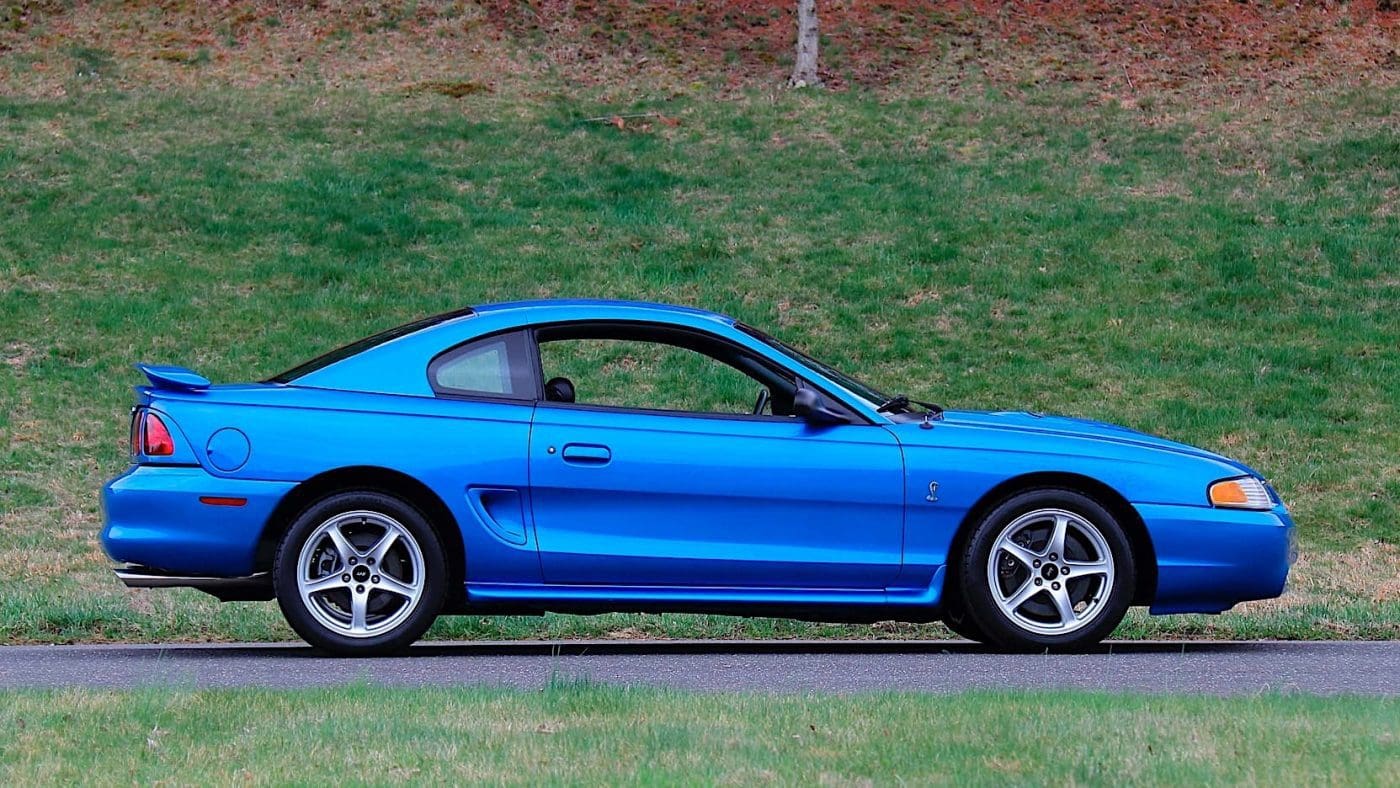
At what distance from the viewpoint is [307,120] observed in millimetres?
23562

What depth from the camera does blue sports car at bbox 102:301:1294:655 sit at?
6.95 m

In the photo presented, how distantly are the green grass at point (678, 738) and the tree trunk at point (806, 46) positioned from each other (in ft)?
67.7

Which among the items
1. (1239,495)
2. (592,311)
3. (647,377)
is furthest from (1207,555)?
(647,377)

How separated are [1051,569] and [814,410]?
115cm

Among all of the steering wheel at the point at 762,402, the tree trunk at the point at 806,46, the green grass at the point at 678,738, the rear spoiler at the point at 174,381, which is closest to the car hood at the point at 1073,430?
the steering wheel at the point at 762,402

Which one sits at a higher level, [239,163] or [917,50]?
[917,50]

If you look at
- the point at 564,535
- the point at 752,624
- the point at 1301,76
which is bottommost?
the point at 752,624

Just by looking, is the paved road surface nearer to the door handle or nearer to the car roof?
the door handle

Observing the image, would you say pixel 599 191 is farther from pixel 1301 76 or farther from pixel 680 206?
pixel 1301 76

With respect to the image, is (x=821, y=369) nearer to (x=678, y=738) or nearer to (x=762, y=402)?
(x=762, y=402)

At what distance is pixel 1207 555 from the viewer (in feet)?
23.5

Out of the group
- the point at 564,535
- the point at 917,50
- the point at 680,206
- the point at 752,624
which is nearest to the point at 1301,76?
the point at 917,50

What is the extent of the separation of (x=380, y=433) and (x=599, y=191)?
14145mm

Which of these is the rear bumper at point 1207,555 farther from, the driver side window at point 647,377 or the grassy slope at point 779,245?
the driver side window at point 647,377
